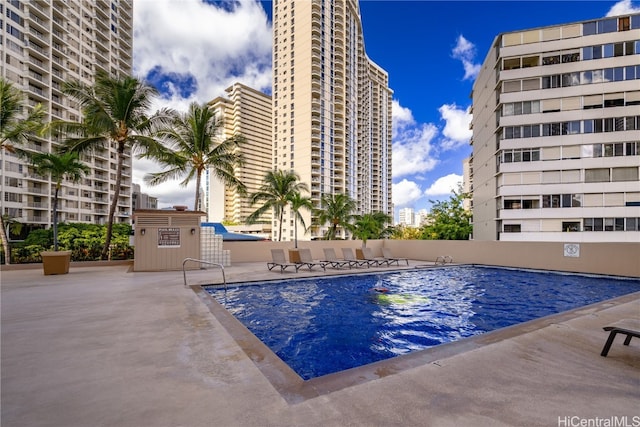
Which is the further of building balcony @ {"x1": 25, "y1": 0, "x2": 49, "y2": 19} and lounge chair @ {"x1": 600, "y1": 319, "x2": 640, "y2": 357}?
building balcony @ {"x1": 25, "y1": 0, "x2": 49, "y2": 19}

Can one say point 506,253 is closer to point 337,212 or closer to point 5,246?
point 337,212

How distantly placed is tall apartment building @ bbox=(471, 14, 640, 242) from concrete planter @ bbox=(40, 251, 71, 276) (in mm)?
37553

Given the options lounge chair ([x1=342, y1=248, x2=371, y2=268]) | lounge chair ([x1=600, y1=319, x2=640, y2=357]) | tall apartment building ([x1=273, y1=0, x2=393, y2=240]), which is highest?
tall apartment building ([x1=273, y1=0, x2=393, y2=240])

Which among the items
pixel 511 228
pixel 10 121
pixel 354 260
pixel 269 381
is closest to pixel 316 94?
pixel 511 228

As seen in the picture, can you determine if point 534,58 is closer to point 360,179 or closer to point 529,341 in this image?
point 529,341

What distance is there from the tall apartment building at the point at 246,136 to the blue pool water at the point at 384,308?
→ 330ft

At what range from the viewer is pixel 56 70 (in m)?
52.5

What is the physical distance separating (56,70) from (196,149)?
52.1 meters

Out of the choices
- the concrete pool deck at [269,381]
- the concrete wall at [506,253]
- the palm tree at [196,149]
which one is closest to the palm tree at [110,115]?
the palm tree at [196,149]

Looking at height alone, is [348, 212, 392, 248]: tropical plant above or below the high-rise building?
below

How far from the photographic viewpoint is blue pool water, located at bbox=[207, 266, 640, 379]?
583 cm

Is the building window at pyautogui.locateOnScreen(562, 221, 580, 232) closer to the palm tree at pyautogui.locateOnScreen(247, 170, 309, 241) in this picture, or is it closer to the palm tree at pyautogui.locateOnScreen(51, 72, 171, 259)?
the palm tree at pyautogui.locateOnScreen(247, 170, 309, 241)

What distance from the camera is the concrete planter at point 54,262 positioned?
12.3 meters

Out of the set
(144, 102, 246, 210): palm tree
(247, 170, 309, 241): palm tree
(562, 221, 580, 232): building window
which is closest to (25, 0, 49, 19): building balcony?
(144, 102, 246, 210): palm tree
